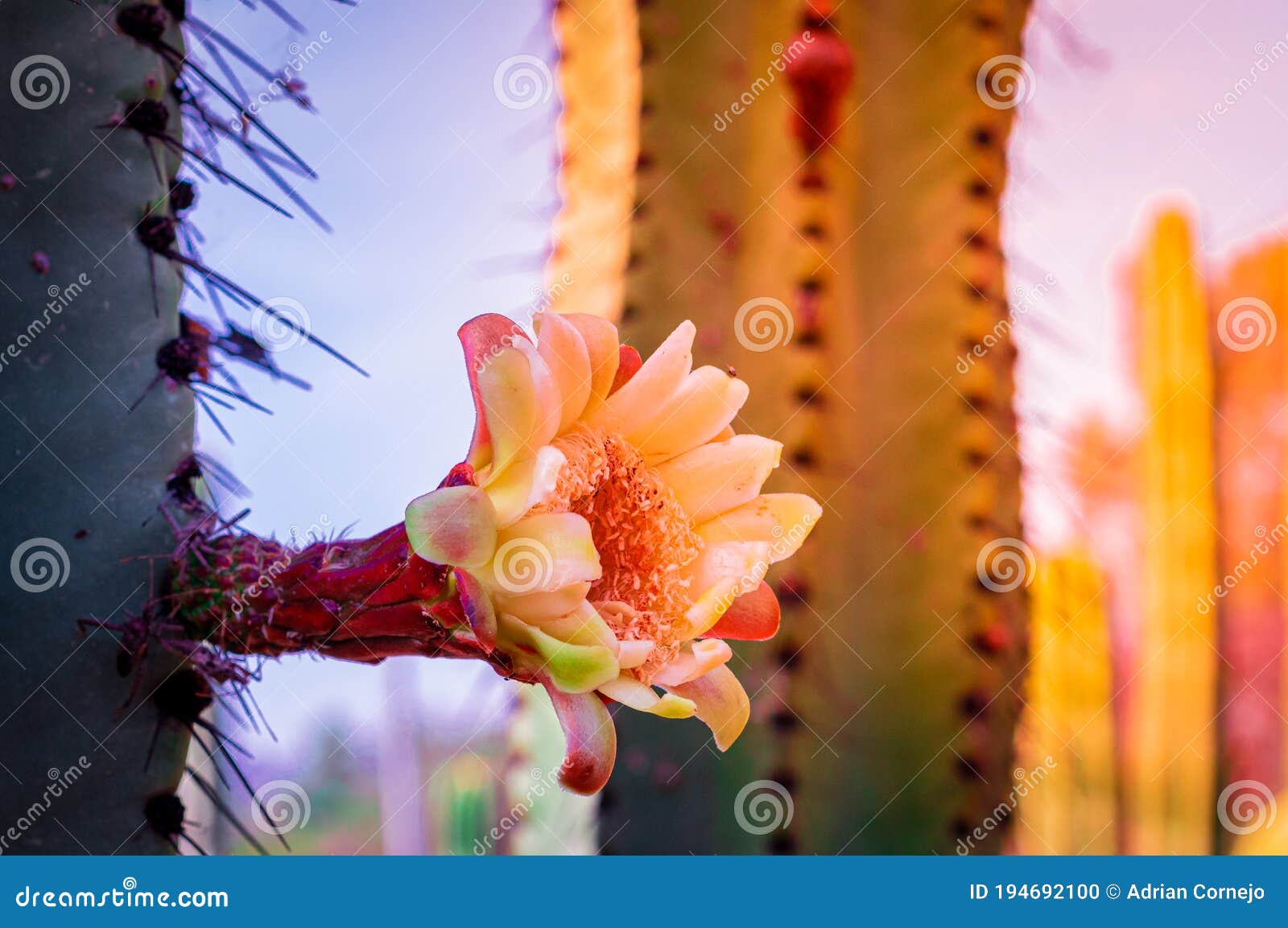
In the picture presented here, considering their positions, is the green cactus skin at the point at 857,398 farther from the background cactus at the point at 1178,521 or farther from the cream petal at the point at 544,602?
the background cactus at the point at 1178,521

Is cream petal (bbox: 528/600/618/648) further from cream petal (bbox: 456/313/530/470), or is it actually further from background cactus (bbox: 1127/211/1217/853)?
background cactus (bbox: 1127/211/1217/853)

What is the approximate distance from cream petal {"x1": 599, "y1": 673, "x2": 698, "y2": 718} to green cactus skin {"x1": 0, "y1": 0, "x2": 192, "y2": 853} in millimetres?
218

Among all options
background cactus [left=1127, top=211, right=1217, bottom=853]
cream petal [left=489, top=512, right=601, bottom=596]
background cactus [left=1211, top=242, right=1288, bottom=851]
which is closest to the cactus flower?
cream petal [left=489, top=512, right=601, bottom=596]

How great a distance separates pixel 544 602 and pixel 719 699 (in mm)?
80

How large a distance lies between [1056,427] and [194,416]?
1.86 feet

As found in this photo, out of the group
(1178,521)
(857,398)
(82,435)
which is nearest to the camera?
(82,435)

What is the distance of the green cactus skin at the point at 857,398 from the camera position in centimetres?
65

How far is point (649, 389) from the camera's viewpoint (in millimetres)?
344

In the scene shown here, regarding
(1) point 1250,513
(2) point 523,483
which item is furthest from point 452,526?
(1) point 1250,513

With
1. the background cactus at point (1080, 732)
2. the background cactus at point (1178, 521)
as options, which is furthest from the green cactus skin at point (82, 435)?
the background cactus at point (1178, 521)

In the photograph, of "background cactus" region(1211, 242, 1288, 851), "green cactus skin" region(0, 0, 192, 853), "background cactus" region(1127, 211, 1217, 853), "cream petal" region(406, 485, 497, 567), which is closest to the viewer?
"cream petal" region(406, 485, 497, 567)

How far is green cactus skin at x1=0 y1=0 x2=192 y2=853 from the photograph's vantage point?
42 cm

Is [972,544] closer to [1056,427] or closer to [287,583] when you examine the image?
[1056,427]

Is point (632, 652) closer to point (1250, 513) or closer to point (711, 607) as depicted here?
point (711, 607)
